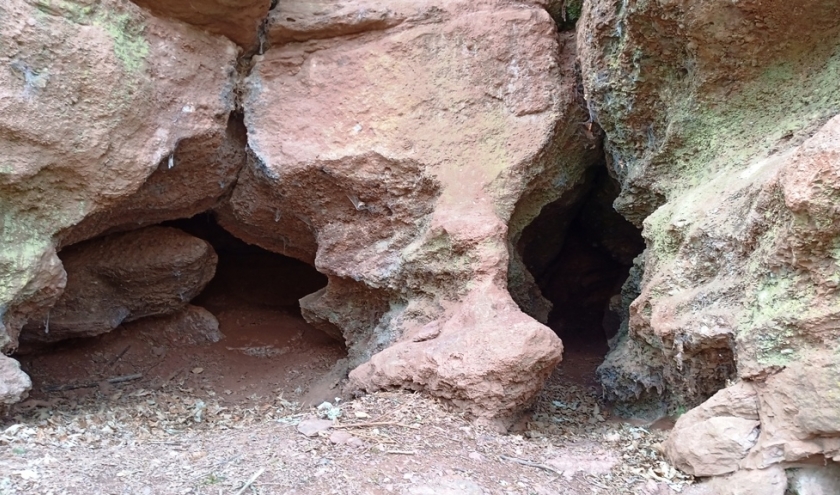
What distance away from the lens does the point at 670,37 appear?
9.98 ft

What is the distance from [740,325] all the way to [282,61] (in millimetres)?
2995

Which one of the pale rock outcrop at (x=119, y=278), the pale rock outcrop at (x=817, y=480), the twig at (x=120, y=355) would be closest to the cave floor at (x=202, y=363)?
the twig at (x=120, y=355)

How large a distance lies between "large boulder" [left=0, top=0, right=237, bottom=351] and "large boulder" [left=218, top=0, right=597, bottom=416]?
56 centimetres

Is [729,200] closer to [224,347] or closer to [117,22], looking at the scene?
[117,22]

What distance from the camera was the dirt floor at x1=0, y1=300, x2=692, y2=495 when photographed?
89.9 inches

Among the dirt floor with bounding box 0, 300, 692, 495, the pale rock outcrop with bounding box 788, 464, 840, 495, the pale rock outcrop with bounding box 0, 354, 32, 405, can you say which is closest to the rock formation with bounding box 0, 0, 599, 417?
the pale rock outcrop with bounding box 0, 354, 32, 405

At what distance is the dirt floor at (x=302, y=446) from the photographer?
2.28 metres

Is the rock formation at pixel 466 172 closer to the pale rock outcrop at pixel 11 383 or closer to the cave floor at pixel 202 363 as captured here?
the pale rock outcrop at pixel 11 383

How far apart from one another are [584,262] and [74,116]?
4540mm

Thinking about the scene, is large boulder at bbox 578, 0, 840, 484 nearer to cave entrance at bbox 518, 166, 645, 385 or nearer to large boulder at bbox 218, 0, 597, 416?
large boulder at bbox 218, 0, 597, 416

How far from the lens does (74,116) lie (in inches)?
126

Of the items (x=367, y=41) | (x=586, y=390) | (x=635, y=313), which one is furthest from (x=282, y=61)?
(x=586, y=390)

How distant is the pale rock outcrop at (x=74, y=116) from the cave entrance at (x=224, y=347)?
52.1 inches

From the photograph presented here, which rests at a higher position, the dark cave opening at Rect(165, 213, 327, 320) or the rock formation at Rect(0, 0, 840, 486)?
the rock formation at Rect(0, 0, 840, 486)
